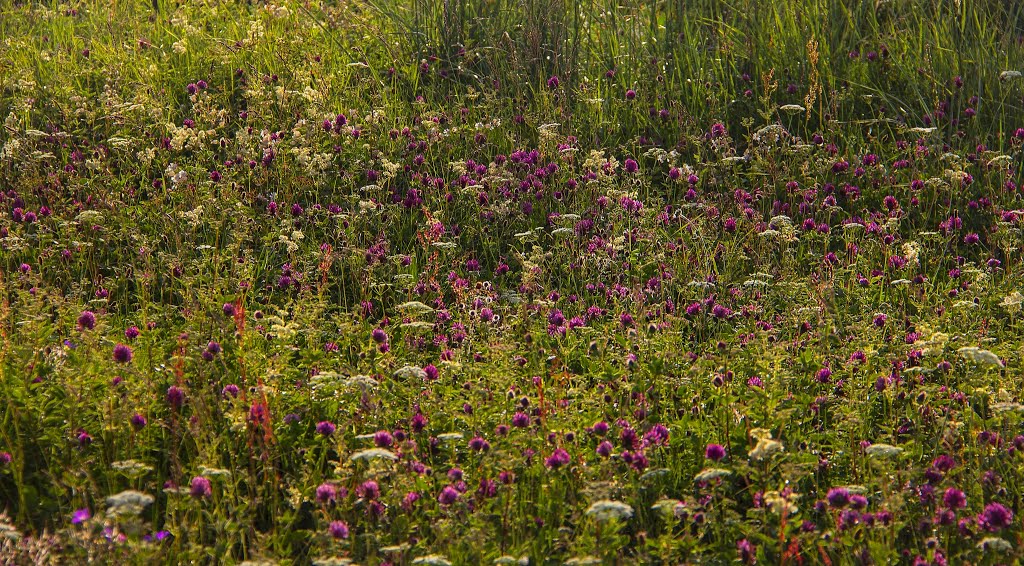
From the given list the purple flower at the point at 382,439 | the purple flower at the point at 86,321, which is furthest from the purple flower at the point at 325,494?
the purple flower at the point at 86,321

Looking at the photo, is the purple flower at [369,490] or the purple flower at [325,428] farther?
the purple flower at [325,428]

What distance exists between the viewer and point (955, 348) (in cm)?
363

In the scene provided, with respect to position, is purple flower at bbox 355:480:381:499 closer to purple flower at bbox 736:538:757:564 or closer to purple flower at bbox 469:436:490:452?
purple flower at bbox 469:436:490:452

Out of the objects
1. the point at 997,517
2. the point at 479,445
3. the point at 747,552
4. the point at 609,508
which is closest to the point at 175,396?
the point at 479,445

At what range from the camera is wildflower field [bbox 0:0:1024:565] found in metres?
2.86

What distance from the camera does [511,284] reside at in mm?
4770

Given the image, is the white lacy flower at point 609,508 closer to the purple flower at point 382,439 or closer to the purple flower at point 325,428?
the purple flower at point 382,439

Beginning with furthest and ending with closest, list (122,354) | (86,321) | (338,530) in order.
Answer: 1. (86,321)
2. (122,354)
3. (338,530)

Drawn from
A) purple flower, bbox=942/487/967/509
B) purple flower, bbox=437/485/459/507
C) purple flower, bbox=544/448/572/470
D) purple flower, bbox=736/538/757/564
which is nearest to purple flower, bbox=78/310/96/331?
purple flower, bbox=437/485/459/507

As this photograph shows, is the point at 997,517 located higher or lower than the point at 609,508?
lower

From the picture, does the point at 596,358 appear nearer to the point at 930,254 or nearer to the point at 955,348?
the point at 955,348

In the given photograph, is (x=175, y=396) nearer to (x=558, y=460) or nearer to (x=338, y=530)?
(x=338, y=530)

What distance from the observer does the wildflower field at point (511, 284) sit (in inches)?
112

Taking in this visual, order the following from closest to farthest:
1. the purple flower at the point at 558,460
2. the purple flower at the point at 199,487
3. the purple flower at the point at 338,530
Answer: the purple flower at the point at 338,530 → the purple flower at the point at 199,487 → the purple flower at the point at 558,460
